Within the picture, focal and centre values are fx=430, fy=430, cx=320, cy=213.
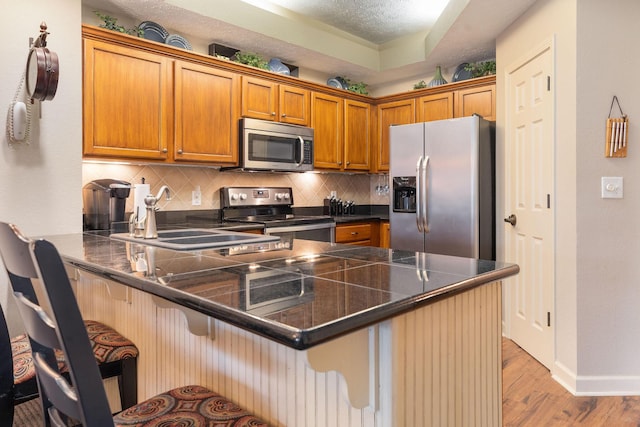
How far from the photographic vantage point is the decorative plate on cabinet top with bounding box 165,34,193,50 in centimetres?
328

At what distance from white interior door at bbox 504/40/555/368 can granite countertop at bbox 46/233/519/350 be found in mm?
1684

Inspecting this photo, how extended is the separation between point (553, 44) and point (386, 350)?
2.45 metres

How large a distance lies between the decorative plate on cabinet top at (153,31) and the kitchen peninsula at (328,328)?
6.92 ft

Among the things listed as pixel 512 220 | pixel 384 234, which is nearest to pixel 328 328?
pixel 512 220

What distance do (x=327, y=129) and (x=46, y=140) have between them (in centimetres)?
244

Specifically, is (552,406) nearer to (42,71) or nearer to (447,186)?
(447,186)

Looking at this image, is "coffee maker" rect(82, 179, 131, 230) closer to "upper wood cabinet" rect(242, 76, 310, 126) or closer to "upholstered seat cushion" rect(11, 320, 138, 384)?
"upholstered seat cushion" rect(11, 320, 138, 384)

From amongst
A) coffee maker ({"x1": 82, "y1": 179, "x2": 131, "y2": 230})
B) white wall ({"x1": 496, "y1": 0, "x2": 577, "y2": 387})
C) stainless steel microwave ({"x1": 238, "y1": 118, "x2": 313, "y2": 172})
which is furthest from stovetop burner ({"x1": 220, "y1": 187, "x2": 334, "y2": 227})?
white wall ({"x1": 496, "y1": 0, "x2": 577, "y2": 387})

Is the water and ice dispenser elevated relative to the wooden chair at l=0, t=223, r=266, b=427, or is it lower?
elevated

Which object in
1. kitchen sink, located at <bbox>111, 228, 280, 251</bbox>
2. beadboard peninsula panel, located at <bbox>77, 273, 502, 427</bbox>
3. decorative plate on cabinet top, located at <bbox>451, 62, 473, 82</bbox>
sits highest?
decorative plate on cabinet top, located at <bbox>451, 62, 473, 82</bbox>

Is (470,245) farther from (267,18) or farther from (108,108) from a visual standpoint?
(108,108)

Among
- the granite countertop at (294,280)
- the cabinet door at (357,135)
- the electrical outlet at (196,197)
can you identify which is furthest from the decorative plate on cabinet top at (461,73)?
the granite countertop at (294,280)

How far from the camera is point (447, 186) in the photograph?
346cm

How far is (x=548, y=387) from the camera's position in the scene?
244cm
